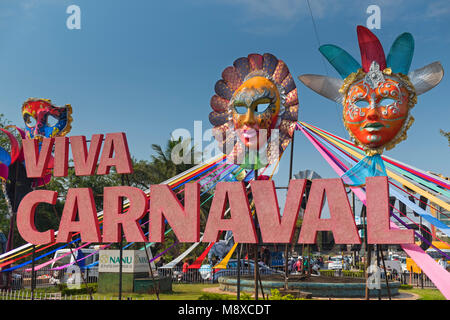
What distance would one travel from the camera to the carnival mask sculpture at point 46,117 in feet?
56.8

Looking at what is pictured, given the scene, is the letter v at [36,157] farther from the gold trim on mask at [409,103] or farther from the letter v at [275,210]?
the gold trim on mask at [409,103]

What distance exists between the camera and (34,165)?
12.4 metres

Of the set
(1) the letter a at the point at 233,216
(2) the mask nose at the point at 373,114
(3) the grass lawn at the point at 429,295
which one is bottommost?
(3) the grass lawn at the point at 429,295

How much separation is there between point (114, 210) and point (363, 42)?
25.3 feet

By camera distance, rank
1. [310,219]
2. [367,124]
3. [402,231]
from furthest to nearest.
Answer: [367,124] → [310,219] → [402,231]

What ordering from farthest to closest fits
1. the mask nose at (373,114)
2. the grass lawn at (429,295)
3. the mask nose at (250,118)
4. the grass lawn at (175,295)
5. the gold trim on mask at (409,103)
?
the grass lawn at (429,295) → the grass lawn at (175,295) → the mask nose at (250,118) → the gold trim on mask at (409,103) → the mask nose at (373,114)

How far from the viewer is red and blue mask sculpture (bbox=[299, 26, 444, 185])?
427 inches

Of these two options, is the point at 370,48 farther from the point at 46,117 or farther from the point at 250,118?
the point at 46,117

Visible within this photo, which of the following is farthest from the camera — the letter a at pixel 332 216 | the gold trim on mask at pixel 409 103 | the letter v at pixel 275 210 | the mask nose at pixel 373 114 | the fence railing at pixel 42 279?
the fence railing at pixel 42 279

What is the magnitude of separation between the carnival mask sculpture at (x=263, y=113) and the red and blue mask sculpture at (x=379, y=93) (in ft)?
5.92

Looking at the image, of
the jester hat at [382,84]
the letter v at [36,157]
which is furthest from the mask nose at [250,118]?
the letter v at [36,157]
